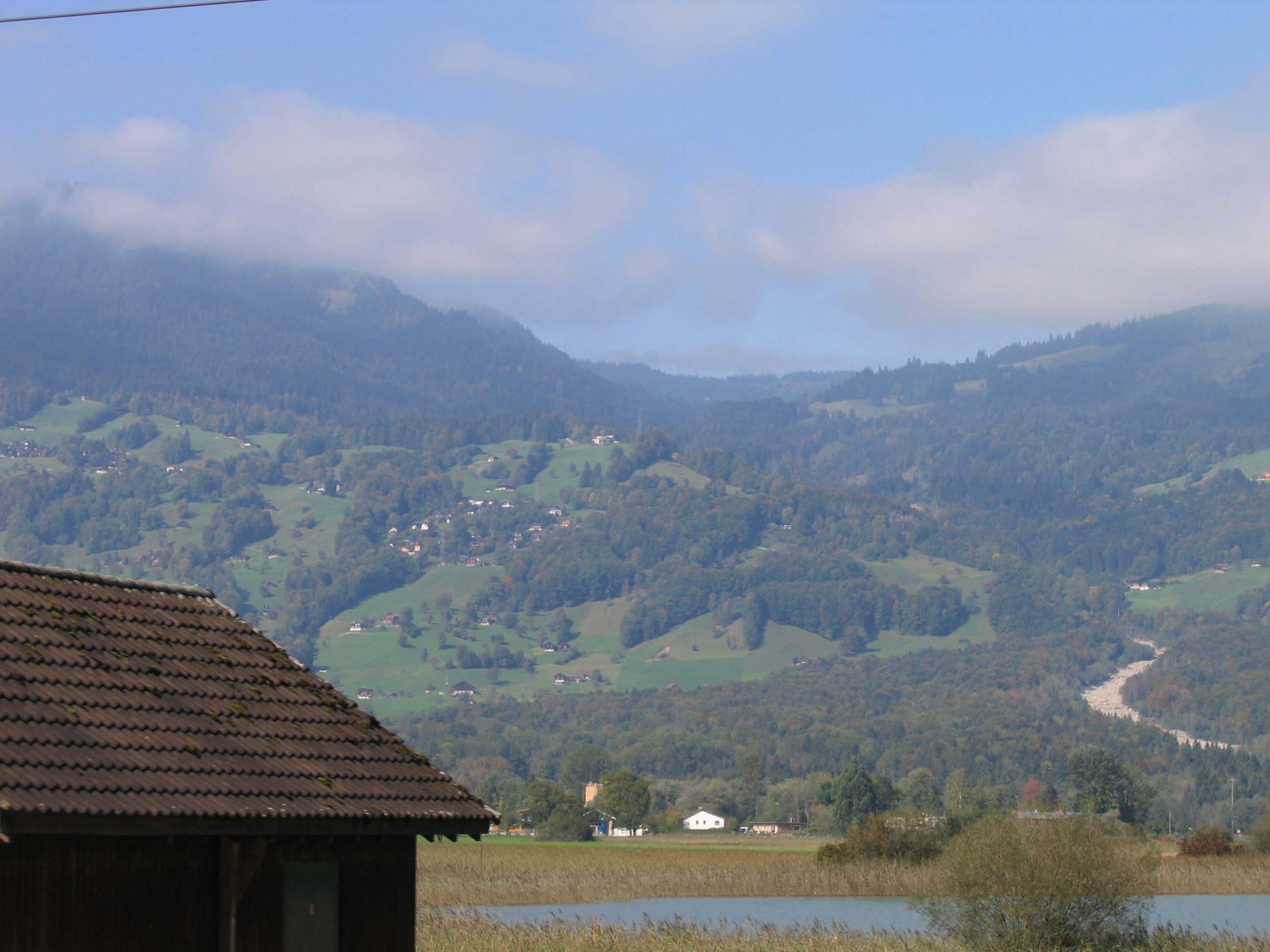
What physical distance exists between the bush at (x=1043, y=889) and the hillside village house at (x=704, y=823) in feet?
473

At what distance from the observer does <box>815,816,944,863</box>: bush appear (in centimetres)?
7150

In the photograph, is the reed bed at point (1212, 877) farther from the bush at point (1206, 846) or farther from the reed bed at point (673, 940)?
the reed bed at point (673, 940)

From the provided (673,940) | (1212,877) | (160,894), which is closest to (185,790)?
(160,894)

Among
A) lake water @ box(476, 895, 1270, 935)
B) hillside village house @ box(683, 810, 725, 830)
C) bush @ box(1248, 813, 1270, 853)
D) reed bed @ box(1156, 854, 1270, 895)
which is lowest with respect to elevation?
hillside village house @ box(683, 810, 725, 830)

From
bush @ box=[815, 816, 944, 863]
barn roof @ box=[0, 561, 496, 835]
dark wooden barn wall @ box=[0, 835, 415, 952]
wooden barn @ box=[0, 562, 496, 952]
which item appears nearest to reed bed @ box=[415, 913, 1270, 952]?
dark wooden barn wall @ box=[0, 835, 415, 952]

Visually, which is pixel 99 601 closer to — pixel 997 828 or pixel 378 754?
pixel 378 754

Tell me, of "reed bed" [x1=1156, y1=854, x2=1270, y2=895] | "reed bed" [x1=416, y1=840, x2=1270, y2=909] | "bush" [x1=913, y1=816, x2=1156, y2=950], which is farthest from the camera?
"reed bed" [x1=1156, y1=854, x2=1270, y2=895]

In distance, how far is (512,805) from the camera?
16662 centimetres

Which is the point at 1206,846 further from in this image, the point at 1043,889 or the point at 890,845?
the point at 1043,889

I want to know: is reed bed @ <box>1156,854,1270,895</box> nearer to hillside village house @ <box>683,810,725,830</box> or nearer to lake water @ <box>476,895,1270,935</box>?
lake water @ <box>476,895,1270,935</box>

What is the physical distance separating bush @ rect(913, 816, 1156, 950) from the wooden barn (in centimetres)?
2171

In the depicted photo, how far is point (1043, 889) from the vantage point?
35.3m

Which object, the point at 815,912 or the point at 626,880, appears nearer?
the point at 815,912

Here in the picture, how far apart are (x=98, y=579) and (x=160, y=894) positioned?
4.03 m
